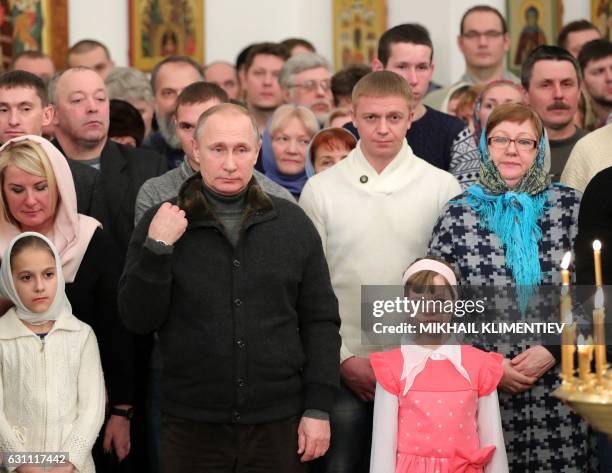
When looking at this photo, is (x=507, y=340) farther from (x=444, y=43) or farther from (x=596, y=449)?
(x=444, y=43)

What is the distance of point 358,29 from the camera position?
40.3 ft

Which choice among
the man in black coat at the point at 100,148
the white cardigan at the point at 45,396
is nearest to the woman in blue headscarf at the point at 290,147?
the man in black coat at the point at 100,148

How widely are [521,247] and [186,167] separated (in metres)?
1.57

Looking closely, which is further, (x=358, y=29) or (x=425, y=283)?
(x=358, y=29)

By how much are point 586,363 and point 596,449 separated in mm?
1967

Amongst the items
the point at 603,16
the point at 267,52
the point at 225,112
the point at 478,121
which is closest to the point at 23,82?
the point at 225,112

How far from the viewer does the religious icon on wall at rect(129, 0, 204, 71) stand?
40.1ft

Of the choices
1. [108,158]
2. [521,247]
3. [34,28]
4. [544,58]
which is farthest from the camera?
[34,28]

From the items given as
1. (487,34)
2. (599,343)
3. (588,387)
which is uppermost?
(487,34)

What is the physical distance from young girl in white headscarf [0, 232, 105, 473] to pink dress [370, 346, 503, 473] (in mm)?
1160

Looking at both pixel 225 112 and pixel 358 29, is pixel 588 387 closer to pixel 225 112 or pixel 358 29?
pixel 225 112

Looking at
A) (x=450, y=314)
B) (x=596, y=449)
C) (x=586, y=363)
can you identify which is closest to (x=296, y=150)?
(x=450, y=314)

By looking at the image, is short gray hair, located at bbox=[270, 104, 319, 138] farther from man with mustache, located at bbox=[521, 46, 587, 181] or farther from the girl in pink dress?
the girl in pink dress

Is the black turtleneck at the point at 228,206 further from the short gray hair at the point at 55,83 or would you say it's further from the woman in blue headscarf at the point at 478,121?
the short gray hair at the point at 55,83
